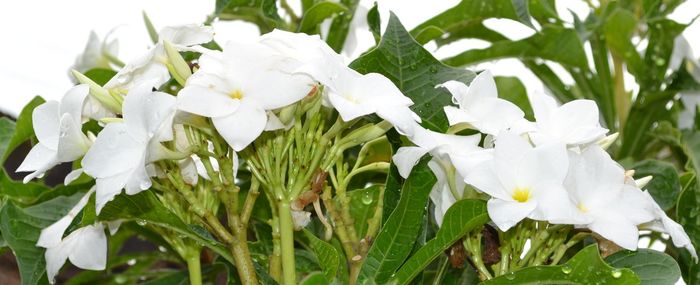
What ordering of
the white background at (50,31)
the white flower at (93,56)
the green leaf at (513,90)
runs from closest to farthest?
the green leaf at (513,90) → the white flower at (93,56) → the white background at (50,31)

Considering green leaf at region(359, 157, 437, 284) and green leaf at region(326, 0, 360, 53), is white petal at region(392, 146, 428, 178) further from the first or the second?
green leaf at region(326, 0, 360, 53)

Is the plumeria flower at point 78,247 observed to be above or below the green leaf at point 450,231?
below

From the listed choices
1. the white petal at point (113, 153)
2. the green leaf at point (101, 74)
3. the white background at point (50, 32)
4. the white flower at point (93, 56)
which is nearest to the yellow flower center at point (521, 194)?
the white petal at point (113, 153)

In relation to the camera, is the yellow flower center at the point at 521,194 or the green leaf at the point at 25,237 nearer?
the yellow flower center at the point at 521,194

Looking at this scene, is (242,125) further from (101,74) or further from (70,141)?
(101,74)

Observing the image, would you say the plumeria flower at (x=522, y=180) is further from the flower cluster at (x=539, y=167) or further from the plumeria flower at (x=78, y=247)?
the plumeria flower at (x=78, y=247)

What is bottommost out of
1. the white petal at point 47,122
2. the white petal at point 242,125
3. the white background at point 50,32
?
the white background at point 50,32

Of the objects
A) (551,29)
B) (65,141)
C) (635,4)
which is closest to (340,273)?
(65,141)
